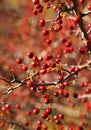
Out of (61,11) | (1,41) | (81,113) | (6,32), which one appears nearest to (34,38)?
(1,41)

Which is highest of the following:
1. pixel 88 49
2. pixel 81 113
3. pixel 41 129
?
pixel 88 49

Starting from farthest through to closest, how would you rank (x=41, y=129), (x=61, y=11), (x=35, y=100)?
(x=35, y=100) → (x=41, y=129) → (x=61, y=11)

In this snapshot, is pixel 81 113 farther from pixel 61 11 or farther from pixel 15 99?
pixel 61 11

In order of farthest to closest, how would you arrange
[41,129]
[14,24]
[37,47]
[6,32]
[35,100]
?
[6,32] < [14,24] < [37,47] < [35,100] < [41,129]

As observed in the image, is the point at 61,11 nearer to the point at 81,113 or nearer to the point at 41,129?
the point at 41,129

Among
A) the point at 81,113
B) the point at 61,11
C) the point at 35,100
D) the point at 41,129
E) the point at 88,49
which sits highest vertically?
the point at 61,11

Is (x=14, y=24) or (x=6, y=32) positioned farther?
(x=6, y=32)

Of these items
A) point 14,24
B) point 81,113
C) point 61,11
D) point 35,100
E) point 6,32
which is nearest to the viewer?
point 61,11

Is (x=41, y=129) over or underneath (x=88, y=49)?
underneath

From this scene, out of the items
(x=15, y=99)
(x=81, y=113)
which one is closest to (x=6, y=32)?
(x=15, y=99)
